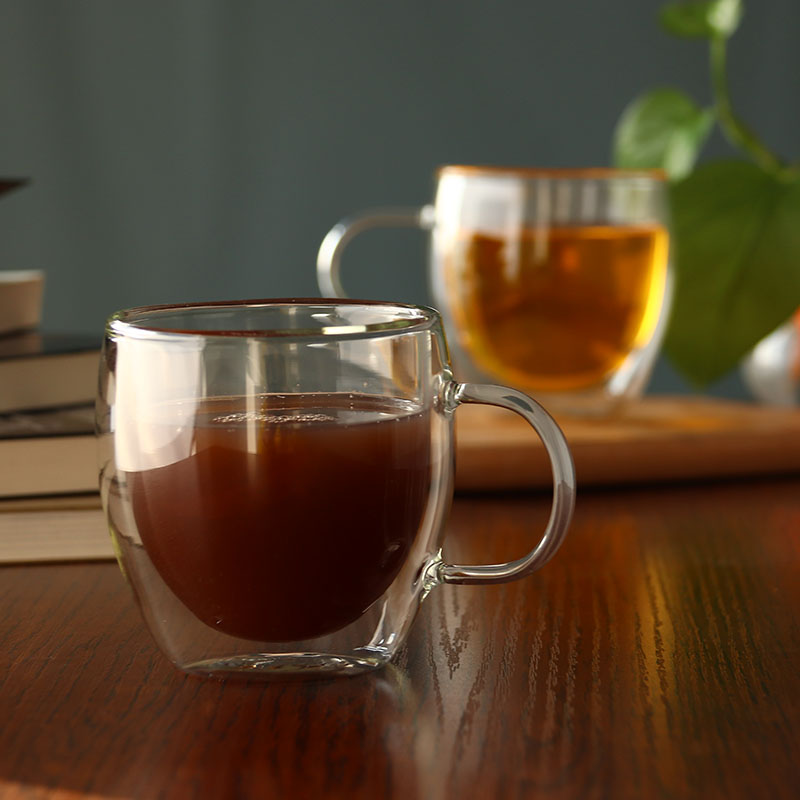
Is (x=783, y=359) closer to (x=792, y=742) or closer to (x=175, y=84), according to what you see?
(x=792, y=742)

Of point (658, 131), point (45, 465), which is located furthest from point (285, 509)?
point (658, 131)

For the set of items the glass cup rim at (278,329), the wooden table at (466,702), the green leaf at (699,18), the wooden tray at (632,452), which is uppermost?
the green leaf at (699,18)

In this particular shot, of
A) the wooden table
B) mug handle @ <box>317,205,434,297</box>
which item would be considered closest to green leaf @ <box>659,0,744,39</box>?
mug handle @ <box>317,205,434,297</box>

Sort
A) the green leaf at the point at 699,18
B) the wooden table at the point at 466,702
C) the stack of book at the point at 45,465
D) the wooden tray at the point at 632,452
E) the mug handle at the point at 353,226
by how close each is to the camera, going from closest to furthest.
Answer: the wooden table at the point at 466,702, the stack of book at the point at 45,465, the wooden tray at the point at 632,452, the mug handle at the point at 353,226, the green leaf at the point at 699,18

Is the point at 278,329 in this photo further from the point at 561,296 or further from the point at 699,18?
the point at 699,18

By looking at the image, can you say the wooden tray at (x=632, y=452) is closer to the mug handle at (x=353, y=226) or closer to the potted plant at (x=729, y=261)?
the potted plant at (x=729, y=261)

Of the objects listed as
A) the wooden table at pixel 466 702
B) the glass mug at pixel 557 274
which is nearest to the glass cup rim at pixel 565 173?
the glass mug at pixel 557 274

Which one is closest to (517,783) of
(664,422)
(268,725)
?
(268,725)
